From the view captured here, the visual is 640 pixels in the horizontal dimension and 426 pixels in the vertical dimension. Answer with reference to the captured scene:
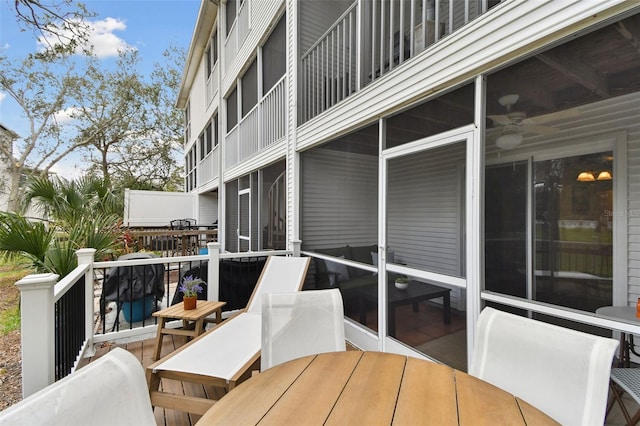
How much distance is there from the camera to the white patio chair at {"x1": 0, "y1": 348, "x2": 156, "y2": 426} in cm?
76

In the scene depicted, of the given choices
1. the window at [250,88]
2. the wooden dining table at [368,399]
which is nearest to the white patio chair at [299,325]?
the wooden dining table at [368,399]

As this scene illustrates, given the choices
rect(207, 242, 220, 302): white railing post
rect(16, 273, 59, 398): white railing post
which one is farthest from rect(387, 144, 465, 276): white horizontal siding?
rect(16, 273, 59, 398): white railing post

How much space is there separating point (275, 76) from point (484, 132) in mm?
4510

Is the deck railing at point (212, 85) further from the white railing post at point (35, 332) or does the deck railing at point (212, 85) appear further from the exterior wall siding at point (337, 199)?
the white railing post at point (35, 332)

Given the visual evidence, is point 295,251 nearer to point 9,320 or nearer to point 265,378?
point 265,378

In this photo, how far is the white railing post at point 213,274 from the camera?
12.7ft

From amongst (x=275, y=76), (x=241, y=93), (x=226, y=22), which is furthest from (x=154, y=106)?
(x=275, y=76)

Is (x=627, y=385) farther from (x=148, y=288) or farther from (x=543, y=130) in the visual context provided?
(x=148, y=288)

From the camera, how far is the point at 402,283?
2.80 m

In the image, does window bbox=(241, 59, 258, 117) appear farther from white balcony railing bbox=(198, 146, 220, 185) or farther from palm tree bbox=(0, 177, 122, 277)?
palm tree bbox=(0, 177, 122, 277)

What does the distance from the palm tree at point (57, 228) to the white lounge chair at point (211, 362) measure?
1.92 m

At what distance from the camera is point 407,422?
1007 millimetres

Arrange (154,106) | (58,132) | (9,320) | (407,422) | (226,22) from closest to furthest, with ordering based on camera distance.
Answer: (407,422) → (9,320) → (226,22) → (58,132) → (154,106)

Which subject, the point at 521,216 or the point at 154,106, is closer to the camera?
the point at 521,216
